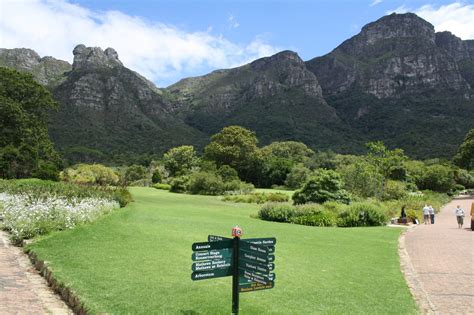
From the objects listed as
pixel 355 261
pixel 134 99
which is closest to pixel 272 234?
pixel 355 261

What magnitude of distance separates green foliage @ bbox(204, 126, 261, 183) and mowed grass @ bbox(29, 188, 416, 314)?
4856cm

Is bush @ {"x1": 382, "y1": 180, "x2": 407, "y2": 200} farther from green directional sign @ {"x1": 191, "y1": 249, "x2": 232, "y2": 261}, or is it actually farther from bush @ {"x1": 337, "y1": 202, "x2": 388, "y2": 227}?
green directional sign @ {"x1": 191, "y1": 249, "x2": 232, "y2": 261}

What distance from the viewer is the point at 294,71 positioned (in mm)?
171625

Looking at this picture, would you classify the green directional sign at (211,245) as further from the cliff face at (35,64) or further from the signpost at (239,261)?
the cliff face at (35,64)

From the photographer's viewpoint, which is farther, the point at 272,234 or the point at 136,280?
the point at 272,234

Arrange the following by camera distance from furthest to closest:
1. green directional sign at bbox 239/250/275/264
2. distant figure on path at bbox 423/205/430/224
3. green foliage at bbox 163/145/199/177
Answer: green foliage at bbox 163/145/199/177, distant figure on path at bbox 423/205/430/224, green directional sign at bbox 239/250/275/264

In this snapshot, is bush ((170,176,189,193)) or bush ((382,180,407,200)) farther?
bush ((170,176,189,193))

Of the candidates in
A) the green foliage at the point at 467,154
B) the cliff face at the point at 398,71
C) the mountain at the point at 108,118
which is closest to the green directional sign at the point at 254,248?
the green foliage at the point at 467,154

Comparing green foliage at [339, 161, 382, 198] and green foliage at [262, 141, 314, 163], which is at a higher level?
green foliage at [262, 141, 314, 163]

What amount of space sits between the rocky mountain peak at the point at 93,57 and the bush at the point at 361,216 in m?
132

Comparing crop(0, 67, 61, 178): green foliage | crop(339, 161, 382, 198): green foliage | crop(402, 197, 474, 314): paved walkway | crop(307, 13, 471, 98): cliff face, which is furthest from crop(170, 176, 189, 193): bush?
crop(307, 13, 471, 98): cliff face

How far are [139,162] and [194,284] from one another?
80.0 meters

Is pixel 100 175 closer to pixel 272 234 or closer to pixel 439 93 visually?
pixel 272 234

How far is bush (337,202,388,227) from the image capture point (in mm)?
23391
